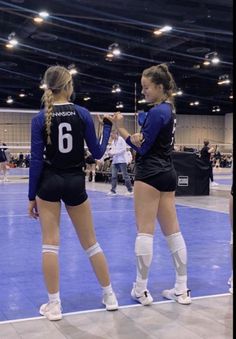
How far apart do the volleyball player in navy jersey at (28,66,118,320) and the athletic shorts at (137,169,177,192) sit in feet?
1.36

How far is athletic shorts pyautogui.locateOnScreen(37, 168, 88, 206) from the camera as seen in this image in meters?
2.59

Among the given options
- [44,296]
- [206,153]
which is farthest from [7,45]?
[44,296]

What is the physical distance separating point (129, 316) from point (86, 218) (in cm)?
62

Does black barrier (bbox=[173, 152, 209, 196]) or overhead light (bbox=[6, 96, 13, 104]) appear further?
overhead light (bbox=[6, 96, 13, 104])

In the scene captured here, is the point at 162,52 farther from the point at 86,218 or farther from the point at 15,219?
the point at 86,218

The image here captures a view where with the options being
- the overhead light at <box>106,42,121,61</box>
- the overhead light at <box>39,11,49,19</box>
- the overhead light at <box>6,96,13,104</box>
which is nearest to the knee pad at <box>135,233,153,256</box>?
the overhead light at <box>39,11,49,19</box>

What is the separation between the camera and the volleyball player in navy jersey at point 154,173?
2812mm

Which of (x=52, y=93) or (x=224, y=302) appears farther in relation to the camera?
(x=224, y=302)

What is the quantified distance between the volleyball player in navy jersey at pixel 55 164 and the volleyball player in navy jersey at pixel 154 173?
33 centimetres

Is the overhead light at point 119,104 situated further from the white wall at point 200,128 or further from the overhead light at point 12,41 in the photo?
the overhead light at point 12,41

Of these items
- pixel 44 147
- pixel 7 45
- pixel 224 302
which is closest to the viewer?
pixel 44 147

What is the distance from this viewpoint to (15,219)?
6.66m

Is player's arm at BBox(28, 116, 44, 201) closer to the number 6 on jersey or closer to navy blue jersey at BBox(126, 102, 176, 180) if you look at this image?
the number 6 on jersey

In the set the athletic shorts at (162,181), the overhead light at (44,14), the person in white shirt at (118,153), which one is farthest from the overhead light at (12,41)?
the athletic shorts at (162,181)
